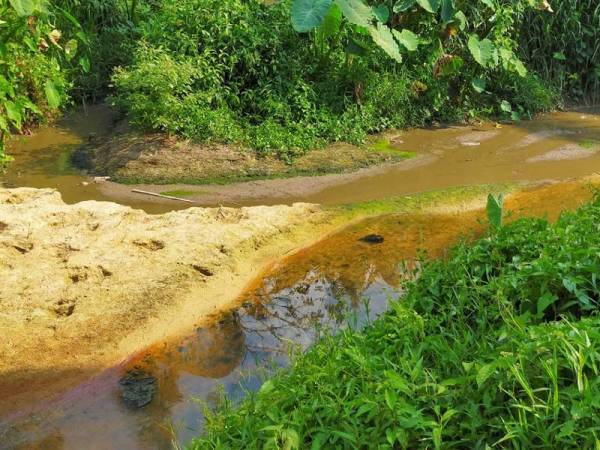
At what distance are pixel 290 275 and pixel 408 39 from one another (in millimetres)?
3669

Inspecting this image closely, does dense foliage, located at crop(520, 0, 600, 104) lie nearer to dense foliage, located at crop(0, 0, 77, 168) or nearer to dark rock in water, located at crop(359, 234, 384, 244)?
dark rock in water, located at crop(359, 234, 384, 244)

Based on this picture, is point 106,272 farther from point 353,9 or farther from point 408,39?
point 408,39

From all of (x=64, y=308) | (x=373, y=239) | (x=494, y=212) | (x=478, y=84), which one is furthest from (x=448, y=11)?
(x=64, y=308)

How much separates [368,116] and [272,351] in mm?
4203

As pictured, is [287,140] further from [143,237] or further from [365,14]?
[365,14]

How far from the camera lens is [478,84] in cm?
828

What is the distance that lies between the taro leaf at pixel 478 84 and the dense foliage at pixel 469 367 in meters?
4.63

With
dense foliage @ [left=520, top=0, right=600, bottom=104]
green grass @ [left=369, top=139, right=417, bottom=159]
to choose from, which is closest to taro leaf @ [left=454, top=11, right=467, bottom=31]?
dense foliage @ [left=520, top=0, right=600, bottom=104]

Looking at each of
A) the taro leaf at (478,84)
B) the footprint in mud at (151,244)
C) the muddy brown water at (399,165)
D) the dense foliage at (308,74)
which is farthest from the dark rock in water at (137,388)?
the taro leaf at (478,84)

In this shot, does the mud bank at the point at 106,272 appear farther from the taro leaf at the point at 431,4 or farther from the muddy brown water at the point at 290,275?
the taro leaf at the point at 431,4

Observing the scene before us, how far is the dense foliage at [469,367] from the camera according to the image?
7.63 ft

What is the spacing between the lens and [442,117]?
325 inches

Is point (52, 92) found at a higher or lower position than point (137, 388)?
higher

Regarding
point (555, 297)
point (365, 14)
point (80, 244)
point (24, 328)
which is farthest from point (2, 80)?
point (555, 297)
